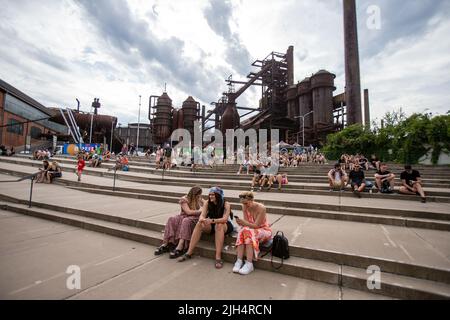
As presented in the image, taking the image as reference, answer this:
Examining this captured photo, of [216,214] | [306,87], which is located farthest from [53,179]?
[306,87]

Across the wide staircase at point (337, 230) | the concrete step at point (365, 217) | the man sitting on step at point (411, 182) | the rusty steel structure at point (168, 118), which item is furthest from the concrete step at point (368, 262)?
the rusty steel structure at point (168, 118)

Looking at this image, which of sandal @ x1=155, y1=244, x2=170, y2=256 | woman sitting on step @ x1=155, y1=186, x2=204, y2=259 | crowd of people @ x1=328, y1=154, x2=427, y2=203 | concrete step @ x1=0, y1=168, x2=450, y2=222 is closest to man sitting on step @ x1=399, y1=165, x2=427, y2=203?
crowd of people @ x1=328, y1=154, x2=427, y2=203

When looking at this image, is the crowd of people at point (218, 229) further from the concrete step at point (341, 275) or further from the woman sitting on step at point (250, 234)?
the concrete step at point (341, 275)

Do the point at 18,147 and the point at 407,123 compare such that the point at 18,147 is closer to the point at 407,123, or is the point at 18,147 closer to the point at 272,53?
the point at 272,53

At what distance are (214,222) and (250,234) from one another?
2.09ft

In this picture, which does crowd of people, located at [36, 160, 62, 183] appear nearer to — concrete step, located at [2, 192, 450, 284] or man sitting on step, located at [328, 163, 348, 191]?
concrete step, located at [2, 192, 450, 284]

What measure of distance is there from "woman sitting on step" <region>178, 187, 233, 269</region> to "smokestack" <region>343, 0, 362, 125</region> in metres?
23.9

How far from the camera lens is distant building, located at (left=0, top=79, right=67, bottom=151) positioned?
29483 millimetres

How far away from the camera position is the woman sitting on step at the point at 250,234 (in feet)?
10.3

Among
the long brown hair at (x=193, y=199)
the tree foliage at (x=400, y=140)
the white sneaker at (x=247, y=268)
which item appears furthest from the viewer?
the tree foliage at (x=400, y=140)

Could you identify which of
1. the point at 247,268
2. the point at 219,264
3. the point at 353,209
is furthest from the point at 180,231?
the point at 353,209

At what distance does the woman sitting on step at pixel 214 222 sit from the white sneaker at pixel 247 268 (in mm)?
441

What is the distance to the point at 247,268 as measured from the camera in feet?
10.1

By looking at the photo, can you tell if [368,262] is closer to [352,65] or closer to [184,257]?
[184,257]
